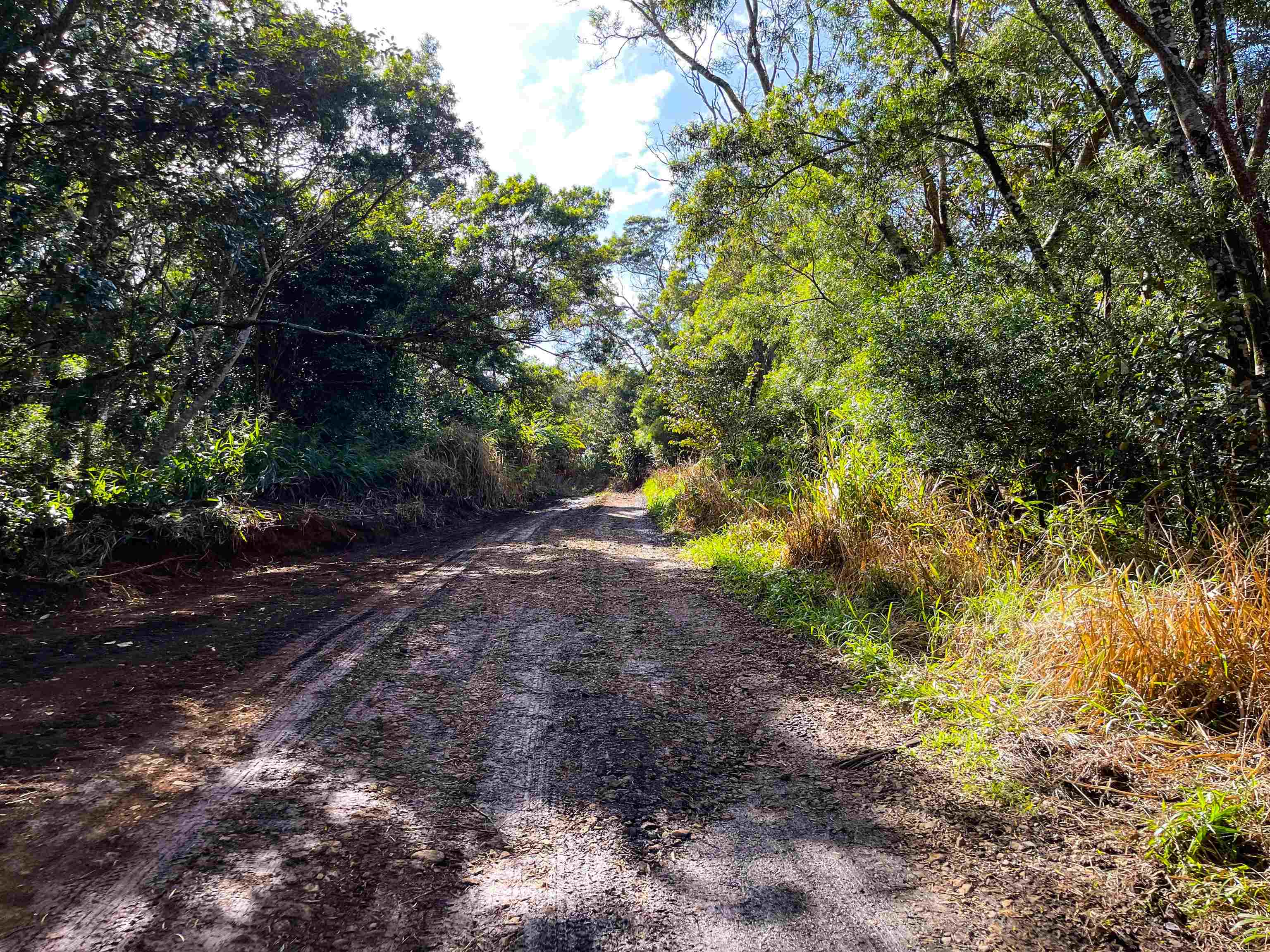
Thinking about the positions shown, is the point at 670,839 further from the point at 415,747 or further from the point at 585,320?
the point at 585,320

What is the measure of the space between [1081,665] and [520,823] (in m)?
2.54

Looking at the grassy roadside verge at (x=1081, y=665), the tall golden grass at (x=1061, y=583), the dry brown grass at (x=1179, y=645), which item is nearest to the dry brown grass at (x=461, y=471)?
the tall golden grass at (x=1061, y=583)

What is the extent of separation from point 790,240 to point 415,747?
9.88 meters

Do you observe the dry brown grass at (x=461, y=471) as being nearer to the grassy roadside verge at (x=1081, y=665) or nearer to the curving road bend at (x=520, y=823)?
the curving road bend at (x=520, y=823)

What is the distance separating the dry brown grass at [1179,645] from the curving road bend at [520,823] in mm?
1030

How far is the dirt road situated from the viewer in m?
1.47

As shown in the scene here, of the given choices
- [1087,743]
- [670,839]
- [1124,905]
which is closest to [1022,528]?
[1087,743]

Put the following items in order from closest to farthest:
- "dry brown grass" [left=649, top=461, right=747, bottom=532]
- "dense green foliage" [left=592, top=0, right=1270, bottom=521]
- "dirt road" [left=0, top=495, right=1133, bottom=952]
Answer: "dirt road" [left=0, top=495, right=1133, bottom=952], "dense green foliage" [left=592, top=0, right=1270, bottom=521], "dry brown grass" [left=649, top=461, right=747, bottom=532]

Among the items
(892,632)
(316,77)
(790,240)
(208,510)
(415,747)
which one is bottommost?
(892,632)

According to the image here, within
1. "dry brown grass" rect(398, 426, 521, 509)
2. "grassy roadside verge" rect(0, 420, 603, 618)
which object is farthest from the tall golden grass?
"dry brown grass" rect(398, 426, 521, 509)

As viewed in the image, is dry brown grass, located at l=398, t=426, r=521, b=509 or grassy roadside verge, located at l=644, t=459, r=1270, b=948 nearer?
grassy roadside verge, located at l=644, t=459, r=1270, b=948

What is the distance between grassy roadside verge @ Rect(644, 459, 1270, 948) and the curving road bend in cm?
56

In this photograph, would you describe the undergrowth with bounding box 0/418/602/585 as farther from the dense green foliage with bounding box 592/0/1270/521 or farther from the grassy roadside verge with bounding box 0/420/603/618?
the dense green foliage with bounding box 592/0/1270/521

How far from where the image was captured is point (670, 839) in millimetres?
1860
